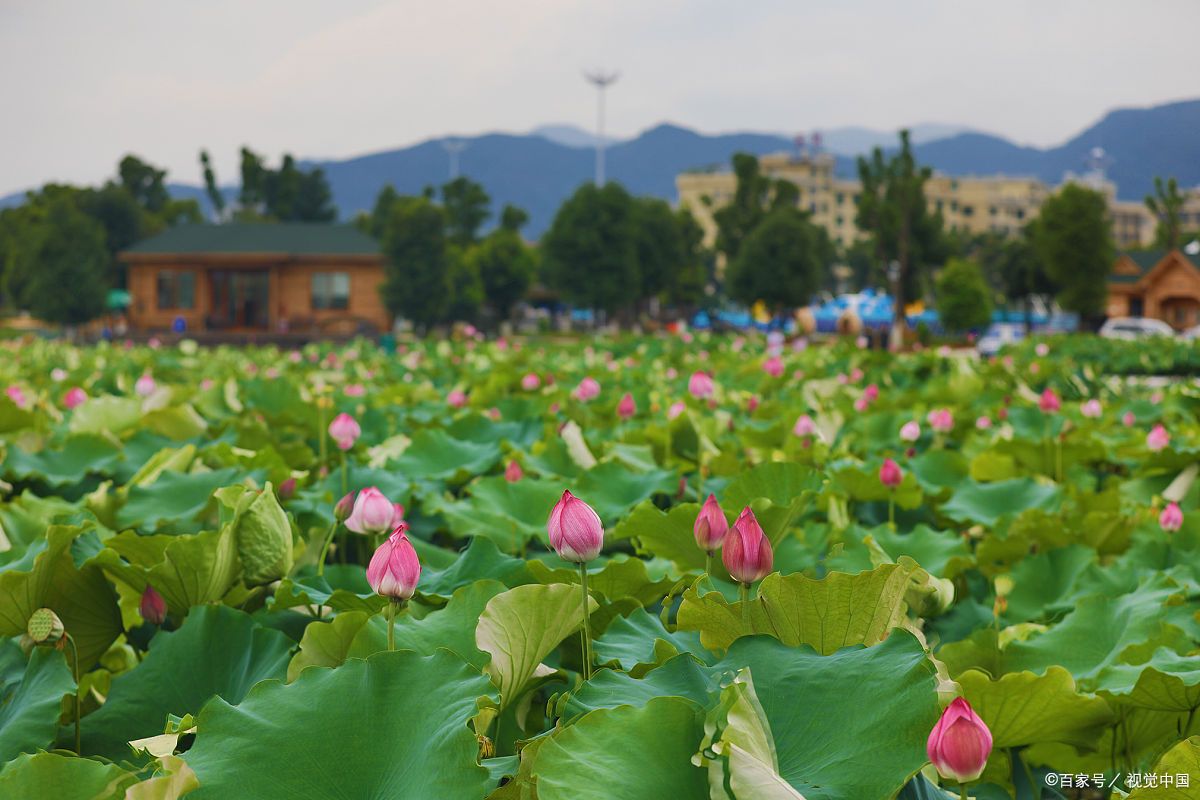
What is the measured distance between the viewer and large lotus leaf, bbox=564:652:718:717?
0.91 metres

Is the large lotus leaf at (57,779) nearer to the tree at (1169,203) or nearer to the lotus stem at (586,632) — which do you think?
the lotus stem at (586,632)

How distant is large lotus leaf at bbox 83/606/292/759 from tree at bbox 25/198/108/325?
3421 cm

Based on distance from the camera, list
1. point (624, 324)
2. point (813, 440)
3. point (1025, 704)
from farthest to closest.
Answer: point (624, 324)
point (813, 440)
point (1025, 704)

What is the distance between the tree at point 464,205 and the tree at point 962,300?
25740 millimetres

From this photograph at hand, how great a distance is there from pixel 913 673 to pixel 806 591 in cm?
14

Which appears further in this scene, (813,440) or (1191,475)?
(813,440)

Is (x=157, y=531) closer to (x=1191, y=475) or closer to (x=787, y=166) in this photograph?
(x=1191, y=475)

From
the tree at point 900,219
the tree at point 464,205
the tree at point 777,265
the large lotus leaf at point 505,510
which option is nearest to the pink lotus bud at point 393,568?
the large lotus leaf at point 505,510

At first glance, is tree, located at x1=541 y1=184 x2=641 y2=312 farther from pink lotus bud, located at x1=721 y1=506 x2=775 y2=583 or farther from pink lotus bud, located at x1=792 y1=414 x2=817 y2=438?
pink lotus bud, located at x1=721 y1=506 x2=775 y2=583

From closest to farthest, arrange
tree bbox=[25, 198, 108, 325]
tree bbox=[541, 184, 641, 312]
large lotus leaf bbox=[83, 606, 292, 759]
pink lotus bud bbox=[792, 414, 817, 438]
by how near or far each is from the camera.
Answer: large lotus leaf bbox=[83, 606, 292, 759], pink lotus bud bbox=[792, 414, 817, 438], tree bbox=[25, 198, 108, 325], tree bbox=[541, 184, 641, 312]

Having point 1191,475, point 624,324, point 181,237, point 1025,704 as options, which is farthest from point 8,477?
point 624,324

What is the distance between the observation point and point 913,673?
0.90m

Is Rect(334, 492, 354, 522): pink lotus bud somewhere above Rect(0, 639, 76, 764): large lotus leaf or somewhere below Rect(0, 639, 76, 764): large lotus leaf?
above

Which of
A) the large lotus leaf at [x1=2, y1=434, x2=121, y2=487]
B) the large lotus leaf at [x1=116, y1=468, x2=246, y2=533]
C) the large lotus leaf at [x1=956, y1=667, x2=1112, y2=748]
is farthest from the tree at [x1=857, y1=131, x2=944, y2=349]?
the large lotus leaf at [x1=956, y1=667, x2=1112, y2=748]
